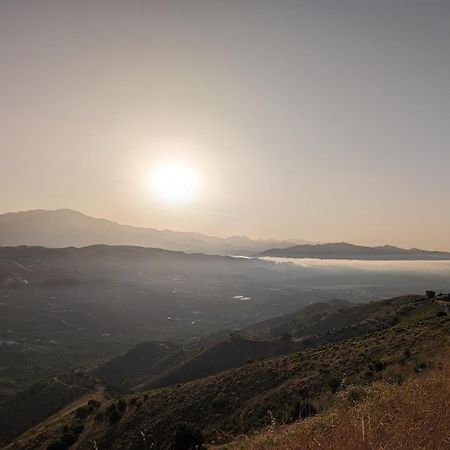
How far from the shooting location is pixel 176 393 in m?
44.8

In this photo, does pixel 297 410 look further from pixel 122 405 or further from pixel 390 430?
pixel 122 405

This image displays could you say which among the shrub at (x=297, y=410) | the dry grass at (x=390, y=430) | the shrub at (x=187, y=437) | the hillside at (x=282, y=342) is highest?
the dry grass at (x=390, y=430)

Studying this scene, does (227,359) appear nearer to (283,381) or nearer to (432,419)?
(283,381)

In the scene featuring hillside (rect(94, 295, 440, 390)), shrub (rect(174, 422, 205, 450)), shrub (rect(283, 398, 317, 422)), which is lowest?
hillside (rect(94, 295, 440, 390))

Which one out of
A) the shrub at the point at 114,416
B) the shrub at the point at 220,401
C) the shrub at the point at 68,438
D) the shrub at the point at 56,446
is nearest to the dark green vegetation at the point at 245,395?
the shrub at the point at 220,401

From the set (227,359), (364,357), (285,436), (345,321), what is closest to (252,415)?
(364,357)

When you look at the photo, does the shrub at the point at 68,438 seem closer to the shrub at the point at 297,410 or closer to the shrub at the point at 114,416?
the shrub at the point at 114,416

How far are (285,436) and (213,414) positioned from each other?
32385mm

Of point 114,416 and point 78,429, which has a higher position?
point 114,416

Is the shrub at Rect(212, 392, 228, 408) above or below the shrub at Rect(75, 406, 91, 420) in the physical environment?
above

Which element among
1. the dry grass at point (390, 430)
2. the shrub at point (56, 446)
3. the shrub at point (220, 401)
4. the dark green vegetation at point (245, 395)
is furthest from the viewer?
the shrub at point (56, 446)

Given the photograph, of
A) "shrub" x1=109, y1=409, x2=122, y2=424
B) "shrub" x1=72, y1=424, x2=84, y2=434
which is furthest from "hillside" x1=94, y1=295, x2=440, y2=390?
"shrub" x1=72, y1=424, x2=84, y2=434

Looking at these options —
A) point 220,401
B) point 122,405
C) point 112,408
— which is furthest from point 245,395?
point 112,408

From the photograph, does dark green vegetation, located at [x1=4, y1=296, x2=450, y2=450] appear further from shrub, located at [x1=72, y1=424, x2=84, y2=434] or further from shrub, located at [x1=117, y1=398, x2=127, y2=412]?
shrub, located at [x1=72, y1=424, x2=84, y2=434]
